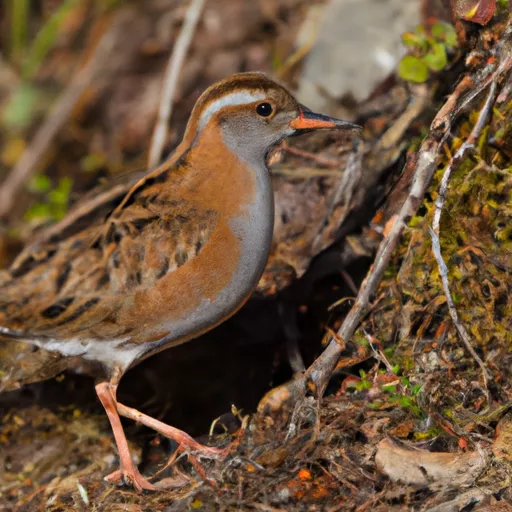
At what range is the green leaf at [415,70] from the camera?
5621mm

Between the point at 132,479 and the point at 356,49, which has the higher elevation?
the point at 356,49

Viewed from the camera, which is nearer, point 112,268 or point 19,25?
point 112,268

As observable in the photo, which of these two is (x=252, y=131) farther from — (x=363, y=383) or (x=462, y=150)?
(x=363, y=383)

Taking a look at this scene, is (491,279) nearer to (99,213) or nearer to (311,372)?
(311,372)

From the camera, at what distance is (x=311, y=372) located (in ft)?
14.8

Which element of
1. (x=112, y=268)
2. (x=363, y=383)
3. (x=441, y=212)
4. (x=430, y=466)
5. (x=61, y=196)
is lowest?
(x=430, y=466)

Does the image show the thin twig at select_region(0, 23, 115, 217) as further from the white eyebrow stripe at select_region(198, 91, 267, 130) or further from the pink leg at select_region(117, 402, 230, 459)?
the white eyebrow stripe at select_region(198, 91, 267, 130)

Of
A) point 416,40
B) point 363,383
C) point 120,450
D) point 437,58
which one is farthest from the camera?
point 416,40

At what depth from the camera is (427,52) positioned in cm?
563

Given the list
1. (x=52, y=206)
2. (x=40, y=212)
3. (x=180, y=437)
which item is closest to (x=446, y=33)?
(x=180, y=437)

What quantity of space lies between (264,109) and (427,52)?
5.18 feet

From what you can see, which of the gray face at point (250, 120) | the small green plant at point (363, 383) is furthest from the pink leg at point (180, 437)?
the gray face at point (250, 120)

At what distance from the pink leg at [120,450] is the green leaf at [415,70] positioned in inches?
108

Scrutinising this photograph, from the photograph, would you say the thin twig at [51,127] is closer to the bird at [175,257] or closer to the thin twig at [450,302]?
the bird at [175,257]
